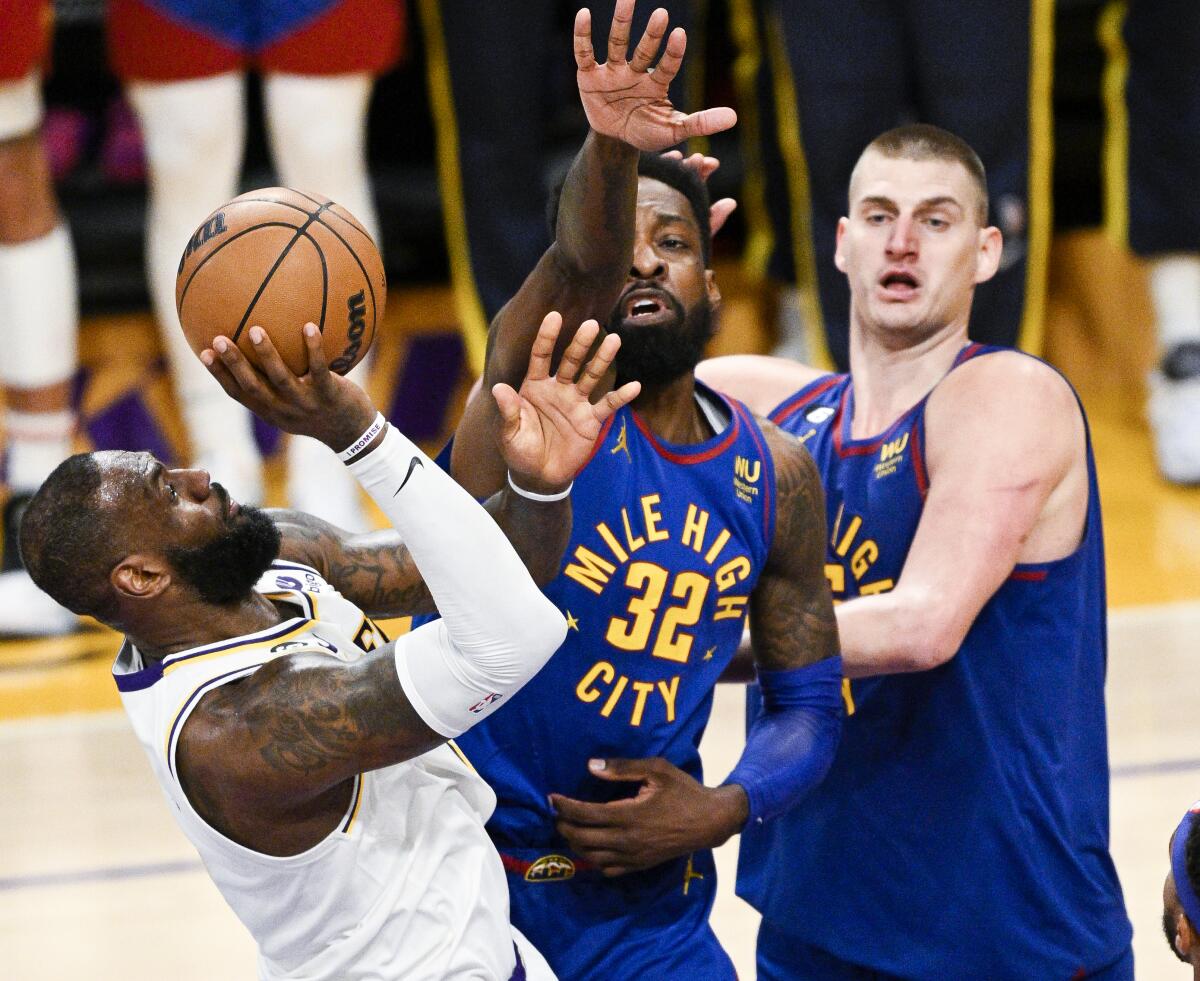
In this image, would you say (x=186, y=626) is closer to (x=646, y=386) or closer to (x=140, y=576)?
(x=140, y=576)

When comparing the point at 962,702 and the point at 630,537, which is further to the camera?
the point at 962,702

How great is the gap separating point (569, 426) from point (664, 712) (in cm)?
76

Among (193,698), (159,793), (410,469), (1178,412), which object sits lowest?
(159,793)

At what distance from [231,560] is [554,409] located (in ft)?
1.89

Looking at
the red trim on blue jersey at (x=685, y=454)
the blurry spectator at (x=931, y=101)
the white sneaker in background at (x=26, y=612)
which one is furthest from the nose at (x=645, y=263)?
the white sneaker in background at (x=26, y=612)

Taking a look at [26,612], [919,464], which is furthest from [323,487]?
[919,464]

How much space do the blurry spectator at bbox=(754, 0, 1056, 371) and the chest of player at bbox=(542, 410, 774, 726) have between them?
3.63 metres

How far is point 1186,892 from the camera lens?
8.98 feet

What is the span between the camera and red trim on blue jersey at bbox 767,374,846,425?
13.7 feet

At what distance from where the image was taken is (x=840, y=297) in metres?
7.12

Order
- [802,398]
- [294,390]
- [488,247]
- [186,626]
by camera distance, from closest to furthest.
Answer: [294,390] → [186,626] → [802,398] → [488,247]

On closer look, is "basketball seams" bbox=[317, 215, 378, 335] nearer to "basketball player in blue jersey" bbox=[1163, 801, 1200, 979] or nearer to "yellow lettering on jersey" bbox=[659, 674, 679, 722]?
"yellow lettering on jersey" bbox=[659, 674, 679, 722]

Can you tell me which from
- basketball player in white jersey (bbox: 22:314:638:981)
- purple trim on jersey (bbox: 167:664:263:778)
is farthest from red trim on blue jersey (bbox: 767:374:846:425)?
purple trim on jersey (bbox: 167:664:263:778)

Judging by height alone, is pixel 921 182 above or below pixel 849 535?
above
